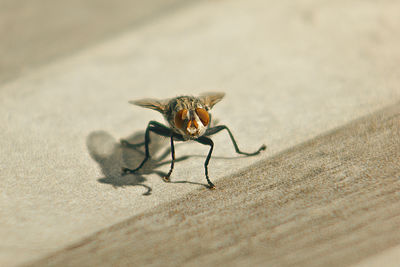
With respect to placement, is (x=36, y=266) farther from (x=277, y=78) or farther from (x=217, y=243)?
(x=277, y=78)

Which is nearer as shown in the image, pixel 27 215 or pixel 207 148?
pixel 27 215

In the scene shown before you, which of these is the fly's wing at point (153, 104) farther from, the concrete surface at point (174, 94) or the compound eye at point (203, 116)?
the compound eye at point (203, 116)

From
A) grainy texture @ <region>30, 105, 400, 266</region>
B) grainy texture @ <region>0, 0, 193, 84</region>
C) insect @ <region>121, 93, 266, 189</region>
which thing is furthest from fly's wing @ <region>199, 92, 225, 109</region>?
grainy texture @ <region>0, 0, 193, 84</region>

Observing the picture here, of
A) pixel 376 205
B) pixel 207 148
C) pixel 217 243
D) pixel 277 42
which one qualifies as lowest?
pixel 376 205


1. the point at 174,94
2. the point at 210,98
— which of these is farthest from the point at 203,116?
the point at 174,94

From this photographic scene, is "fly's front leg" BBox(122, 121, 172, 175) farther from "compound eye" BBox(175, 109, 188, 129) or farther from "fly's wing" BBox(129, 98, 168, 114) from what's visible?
"compound eye" BBox(175, 109, 188, 129)

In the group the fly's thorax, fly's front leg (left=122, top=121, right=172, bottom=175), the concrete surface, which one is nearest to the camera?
the concrete surface

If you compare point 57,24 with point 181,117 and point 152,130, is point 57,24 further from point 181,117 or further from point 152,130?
point 181,117

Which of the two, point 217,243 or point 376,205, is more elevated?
point 217,243

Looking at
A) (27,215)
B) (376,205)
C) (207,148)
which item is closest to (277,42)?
(207,148)
